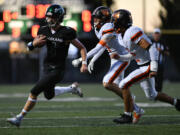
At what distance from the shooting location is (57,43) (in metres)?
6.97

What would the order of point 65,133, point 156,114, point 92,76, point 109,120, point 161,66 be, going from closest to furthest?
point 65,133 → point 109,120 → point 156,114 → point 161,66 → point 92,76

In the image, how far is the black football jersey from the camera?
6.95 m

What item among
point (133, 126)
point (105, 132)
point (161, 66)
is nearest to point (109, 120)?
point (133, 126)

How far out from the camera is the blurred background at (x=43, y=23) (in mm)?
19602

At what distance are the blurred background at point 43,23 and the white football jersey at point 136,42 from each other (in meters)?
12.1

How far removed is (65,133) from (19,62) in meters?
19.2

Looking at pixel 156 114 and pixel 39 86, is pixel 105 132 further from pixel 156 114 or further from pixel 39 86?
pixel 156 114

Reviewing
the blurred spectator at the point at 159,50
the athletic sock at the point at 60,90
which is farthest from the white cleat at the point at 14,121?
the blurred spectator at the point at 159,50

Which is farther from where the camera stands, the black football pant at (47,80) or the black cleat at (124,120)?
the black cleat at (124,120)

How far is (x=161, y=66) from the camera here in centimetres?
1203

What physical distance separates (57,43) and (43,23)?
42.0ft

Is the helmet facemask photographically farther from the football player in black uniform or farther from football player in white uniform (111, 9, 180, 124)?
football player in white uniform (111, 9, 180, 124)

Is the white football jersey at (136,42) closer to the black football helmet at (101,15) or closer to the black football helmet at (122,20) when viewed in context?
the black football helmet at (122,20)

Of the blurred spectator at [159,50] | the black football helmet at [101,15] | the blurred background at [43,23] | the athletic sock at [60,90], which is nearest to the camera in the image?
the athletic sock at [60,90]
